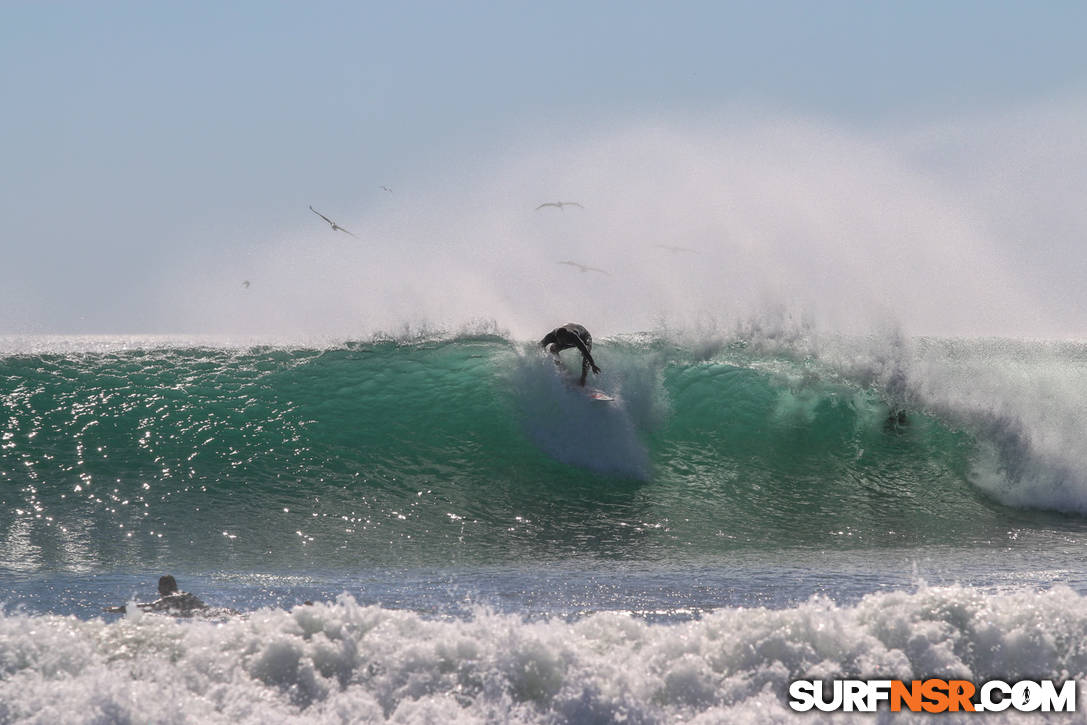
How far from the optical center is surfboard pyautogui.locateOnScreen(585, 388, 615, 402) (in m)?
11.8

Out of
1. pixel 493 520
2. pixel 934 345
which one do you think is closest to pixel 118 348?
pixel 493 520

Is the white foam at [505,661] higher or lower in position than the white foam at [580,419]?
lower

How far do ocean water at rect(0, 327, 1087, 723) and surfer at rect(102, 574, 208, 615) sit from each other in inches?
6.7

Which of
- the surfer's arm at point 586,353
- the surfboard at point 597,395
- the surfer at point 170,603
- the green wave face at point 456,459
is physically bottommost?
the surfer at point 170,603

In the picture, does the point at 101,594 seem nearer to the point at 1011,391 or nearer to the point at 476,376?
the point at 476,376

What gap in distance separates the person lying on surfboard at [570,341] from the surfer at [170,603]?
22.4ft

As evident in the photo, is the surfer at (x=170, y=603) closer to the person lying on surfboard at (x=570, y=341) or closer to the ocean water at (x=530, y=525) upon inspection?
the ocean water at (x=530, y=525)

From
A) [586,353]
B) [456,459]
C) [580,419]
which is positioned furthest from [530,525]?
[586,353]

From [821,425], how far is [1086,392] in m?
3.94

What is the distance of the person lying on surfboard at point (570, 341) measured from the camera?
482 inches

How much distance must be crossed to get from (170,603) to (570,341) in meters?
7.37

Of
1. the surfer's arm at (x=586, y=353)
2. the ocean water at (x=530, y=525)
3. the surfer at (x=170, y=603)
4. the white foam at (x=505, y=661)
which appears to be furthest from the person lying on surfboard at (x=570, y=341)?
the white foam at (x=505, y=661)

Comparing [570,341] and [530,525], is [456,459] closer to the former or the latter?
[530,525]

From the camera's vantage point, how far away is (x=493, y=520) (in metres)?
9.27
